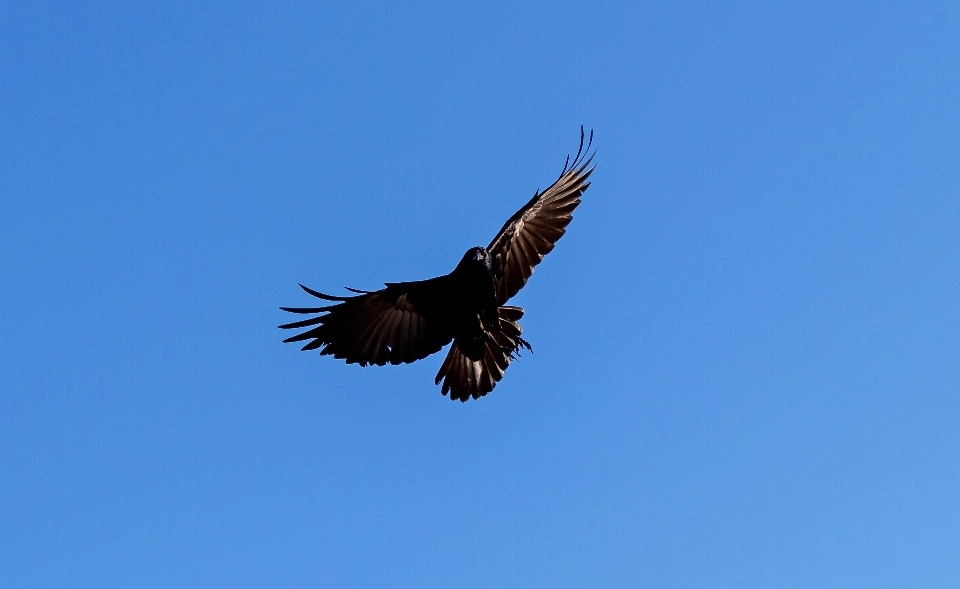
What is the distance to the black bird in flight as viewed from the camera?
12602 mm

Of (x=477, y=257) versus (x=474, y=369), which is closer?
(x=477, y=257)

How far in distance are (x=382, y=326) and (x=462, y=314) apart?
3.02ft

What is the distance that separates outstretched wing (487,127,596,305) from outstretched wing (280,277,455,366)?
844 mm

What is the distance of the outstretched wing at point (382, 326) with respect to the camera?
41.4ft

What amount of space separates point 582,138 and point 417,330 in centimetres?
316

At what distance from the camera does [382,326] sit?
42.4ft

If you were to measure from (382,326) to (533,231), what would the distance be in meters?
2.16

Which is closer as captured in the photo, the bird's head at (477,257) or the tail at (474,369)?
the bird's head at (477,257)

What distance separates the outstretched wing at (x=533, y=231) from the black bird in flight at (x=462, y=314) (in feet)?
0.04

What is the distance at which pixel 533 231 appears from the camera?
13555 millimetres

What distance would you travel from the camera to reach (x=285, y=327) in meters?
12.5

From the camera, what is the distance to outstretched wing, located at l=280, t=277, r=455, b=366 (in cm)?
1263

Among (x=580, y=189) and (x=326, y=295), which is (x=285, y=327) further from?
(x=580, y=189)

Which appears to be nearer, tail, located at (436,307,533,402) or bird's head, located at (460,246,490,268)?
bird's head, located at (460,246,490,268)
